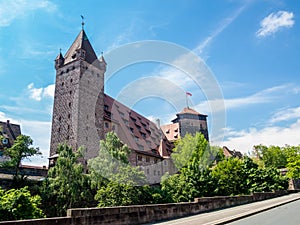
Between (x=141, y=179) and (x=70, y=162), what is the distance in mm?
6624

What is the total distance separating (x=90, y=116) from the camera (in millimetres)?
A: 34469

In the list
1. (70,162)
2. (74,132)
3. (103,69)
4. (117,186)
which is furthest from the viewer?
(103,69)

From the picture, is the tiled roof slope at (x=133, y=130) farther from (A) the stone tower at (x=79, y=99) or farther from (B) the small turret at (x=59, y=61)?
(B) the small turret at (x=59, y=61)

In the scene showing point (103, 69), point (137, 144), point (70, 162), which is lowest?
point (70, 162)

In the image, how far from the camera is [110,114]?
125 ft

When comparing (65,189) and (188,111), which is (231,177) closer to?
(65,189)

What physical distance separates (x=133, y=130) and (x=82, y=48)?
13.9 meters

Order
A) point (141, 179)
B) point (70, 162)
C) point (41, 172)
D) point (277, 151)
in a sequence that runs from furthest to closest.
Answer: point (277, 151)
point (41, 172)
point (70, 162)
point (141, 179)

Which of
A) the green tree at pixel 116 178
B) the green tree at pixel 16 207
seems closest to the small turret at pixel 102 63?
the green tree at pixel 116 178

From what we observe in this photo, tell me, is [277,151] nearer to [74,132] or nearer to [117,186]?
[74,132]

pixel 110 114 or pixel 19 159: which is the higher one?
pixel 110 114

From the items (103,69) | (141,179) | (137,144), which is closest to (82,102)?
(103,69)

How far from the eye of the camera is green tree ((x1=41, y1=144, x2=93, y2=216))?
69.6 ft

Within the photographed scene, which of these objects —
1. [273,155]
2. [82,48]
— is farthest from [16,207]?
[273,155]
